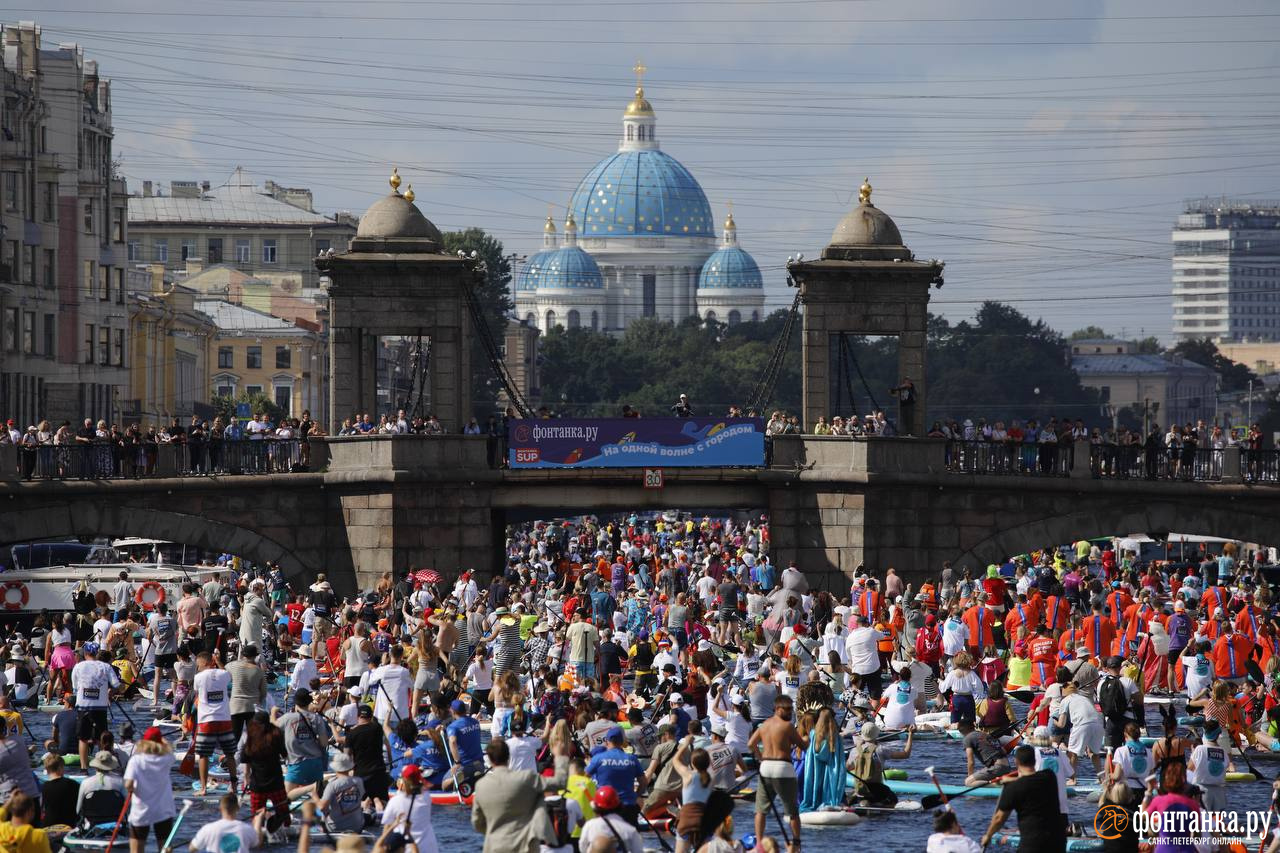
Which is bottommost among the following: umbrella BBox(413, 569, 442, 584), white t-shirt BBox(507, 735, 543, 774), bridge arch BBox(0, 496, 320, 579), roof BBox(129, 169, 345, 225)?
white t-shirt BBox(507, 735, 543, 774)

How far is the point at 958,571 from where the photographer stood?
50094mm

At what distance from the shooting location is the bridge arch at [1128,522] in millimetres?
50438

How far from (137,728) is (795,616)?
11.3 metres

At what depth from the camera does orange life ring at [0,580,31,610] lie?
4919 cm

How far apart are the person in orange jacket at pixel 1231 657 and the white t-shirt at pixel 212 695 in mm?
14582

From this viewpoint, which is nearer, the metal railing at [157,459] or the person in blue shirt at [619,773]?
the person in blue shirt at [619,773]

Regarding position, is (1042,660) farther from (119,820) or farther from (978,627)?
(119,820)

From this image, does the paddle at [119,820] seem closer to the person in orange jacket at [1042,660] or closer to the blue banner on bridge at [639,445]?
the person in orange jacket at [1042,660]

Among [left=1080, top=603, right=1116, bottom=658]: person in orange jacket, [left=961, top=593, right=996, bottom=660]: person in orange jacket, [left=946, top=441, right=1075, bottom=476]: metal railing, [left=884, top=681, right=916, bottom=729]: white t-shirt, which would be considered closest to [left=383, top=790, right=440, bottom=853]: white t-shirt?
[left=884, top=681, right=916, bottom=729]: white t-shirt

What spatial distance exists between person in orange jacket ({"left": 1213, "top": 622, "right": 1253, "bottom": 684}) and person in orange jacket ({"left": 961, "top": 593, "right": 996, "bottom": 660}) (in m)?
4.90

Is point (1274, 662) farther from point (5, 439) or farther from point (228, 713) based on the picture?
point (5, 439)

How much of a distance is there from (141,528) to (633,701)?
20055mm

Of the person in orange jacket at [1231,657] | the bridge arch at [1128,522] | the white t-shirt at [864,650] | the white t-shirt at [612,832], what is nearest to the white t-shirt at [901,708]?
the white t-shirt at [864,650]

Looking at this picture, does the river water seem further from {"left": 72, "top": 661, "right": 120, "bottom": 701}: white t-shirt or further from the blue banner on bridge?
the blue banner on bridge
